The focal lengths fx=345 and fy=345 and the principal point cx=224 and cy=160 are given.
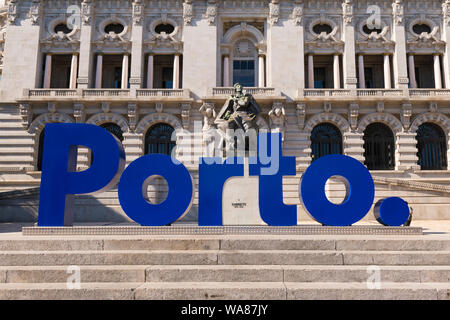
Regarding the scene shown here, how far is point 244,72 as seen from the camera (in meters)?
32.4

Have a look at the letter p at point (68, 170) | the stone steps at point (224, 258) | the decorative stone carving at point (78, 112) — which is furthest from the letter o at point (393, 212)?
the decorative stone carving at point (78, 112)

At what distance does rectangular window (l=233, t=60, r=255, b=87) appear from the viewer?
32219mm

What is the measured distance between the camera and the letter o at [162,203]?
38.3 ft

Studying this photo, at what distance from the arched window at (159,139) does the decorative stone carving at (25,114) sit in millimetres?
9784

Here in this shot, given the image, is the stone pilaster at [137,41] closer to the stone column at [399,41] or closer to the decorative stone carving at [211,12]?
the decorative stone carving at [211,12]

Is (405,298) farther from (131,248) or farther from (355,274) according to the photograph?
(131,248)

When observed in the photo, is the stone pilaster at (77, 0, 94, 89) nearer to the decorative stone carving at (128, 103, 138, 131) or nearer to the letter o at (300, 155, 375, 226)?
the decorative stone carving at (128, 103, 138, 131)

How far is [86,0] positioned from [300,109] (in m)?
21.5

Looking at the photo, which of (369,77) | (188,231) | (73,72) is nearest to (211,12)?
(73,72)

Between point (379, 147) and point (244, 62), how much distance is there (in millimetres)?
14276

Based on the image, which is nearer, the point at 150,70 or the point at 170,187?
the point at 170,187

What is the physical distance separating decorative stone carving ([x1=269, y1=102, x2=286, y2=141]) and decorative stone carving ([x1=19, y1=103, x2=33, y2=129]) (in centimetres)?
2014

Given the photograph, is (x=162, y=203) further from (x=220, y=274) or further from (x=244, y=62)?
(x=244, y=62)

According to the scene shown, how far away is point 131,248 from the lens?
9781 millimetres
